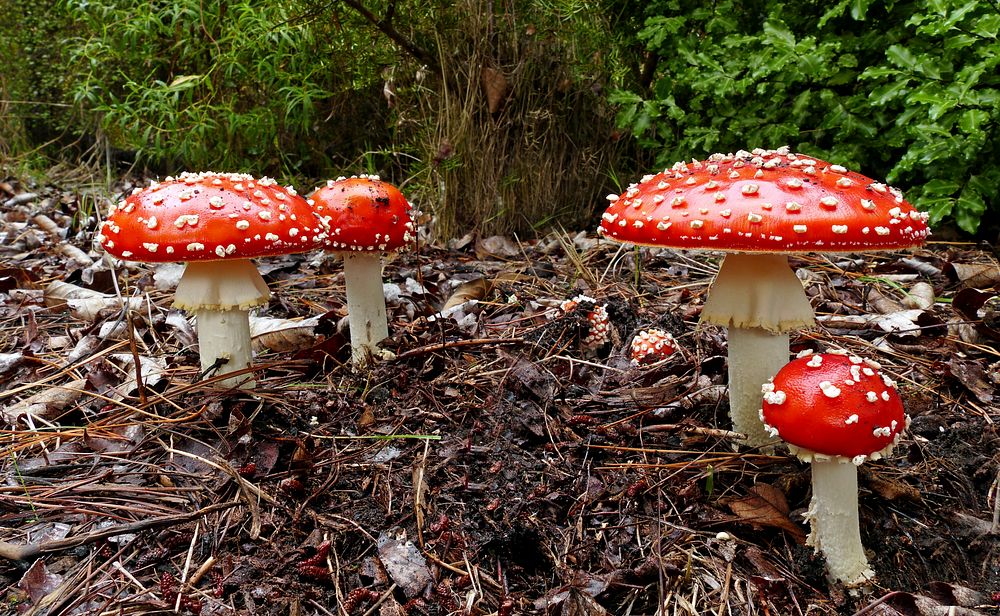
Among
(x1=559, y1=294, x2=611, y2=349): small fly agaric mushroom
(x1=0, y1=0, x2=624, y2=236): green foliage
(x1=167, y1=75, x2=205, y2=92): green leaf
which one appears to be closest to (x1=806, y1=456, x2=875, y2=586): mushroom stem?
(x1=559, y1=294, x2=611, y2=349): small fly agaric mushroom

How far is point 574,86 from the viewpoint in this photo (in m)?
6.09

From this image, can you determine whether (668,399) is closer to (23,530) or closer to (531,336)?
(531,336)

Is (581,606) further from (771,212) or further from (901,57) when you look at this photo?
(901,57)

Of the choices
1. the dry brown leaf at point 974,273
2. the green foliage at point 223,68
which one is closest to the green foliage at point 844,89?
the dry brown leaf at point 974,273

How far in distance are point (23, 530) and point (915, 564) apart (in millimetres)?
3293

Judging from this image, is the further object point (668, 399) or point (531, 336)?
point (531, 336)

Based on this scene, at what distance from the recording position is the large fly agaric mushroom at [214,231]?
2732 millimetres

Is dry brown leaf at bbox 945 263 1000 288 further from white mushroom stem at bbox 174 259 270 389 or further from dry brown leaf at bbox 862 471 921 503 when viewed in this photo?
white mushroom stem at bbox 174 259 270 389

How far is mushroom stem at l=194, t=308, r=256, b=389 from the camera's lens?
331 cm

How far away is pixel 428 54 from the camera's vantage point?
18.9ft

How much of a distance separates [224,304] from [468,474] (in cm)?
137

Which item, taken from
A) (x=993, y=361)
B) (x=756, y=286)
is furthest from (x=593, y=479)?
(x=993, y=361)

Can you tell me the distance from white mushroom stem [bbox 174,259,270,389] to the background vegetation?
287 cm

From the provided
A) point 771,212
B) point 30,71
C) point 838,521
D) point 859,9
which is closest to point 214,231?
point 771,212
